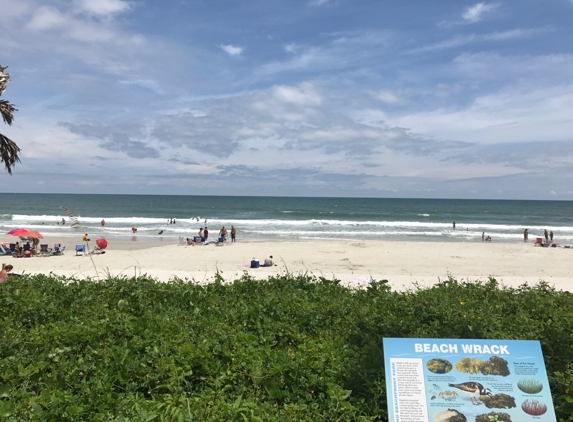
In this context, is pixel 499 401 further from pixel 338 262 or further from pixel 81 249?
pixel 81 249

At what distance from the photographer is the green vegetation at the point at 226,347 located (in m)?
3.55

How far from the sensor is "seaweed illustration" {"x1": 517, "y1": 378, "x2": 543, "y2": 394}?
3098mm

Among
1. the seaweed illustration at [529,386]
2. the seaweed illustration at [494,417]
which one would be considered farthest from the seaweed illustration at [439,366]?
the seaweed illustration at [529,386]

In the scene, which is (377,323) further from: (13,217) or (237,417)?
(13,217)

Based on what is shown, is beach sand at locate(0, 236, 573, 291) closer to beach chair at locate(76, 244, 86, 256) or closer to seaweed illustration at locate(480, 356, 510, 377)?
beach chair at locate(76, 244, 86, 256)

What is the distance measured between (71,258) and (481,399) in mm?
21330

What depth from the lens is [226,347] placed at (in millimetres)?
4602

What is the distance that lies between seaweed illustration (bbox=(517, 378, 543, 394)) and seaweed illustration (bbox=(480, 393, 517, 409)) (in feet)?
0.42

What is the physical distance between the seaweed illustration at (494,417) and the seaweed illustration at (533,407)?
150 millimetres

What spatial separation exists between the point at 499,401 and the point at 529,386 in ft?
0.92

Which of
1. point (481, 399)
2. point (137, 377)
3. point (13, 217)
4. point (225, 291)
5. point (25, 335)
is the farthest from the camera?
point (13, 217)

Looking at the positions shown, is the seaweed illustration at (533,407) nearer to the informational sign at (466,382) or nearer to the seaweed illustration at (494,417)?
the informational sign at (466,382)

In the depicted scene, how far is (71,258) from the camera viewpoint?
20.7 m

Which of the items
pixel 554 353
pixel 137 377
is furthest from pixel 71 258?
pixel 554 353
